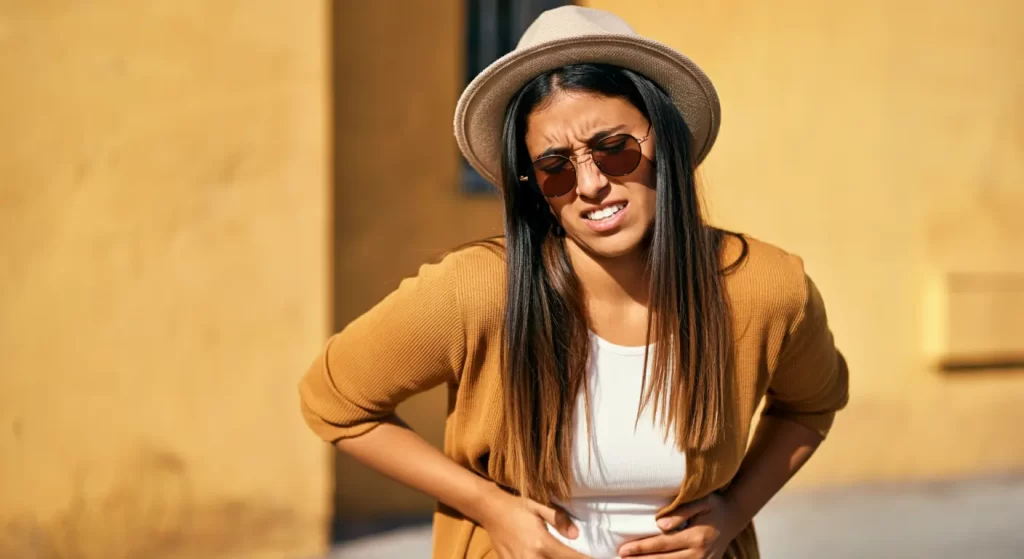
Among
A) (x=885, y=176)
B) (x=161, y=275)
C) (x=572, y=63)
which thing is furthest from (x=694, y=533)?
(x=885, y=176)

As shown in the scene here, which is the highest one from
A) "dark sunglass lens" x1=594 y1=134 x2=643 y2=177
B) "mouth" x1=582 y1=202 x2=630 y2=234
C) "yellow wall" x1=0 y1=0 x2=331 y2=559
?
"dark sunglass lens" x1=594 y1=134 x2=643 y2=177

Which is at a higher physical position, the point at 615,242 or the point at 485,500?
the point at 615,242

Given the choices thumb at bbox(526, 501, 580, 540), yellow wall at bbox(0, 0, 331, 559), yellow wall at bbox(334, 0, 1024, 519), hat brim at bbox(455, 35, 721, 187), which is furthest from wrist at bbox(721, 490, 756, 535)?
yellow wall at bbox(334, 0, 1024, 519)

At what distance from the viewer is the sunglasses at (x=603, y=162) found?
2.05 metres

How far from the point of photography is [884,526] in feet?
18.8

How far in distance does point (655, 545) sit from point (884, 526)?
4.02 meters

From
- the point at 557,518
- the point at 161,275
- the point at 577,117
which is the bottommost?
the point at 161,275

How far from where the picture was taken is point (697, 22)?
19.5ft

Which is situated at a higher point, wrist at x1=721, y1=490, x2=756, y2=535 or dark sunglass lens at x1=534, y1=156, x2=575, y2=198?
dark sunglass lens at x1=534, y1=156, x2=575, y2=198

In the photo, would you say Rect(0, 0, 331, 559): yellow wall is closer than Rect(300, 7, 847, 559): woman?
No

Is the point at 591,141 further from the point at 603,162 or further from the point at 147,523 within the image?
the point at 147,523

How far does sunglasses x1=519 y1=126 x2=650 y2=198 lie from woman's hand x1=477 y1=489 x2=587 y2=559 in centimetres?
57

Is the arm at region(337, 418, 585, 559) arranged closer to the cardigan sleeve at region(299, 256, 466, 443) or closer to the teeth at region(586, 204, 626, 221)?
the cardigan sleeve at region(299, 256, 466, 443)

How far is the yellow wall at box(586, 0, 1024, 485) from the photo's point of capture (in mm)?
6121
